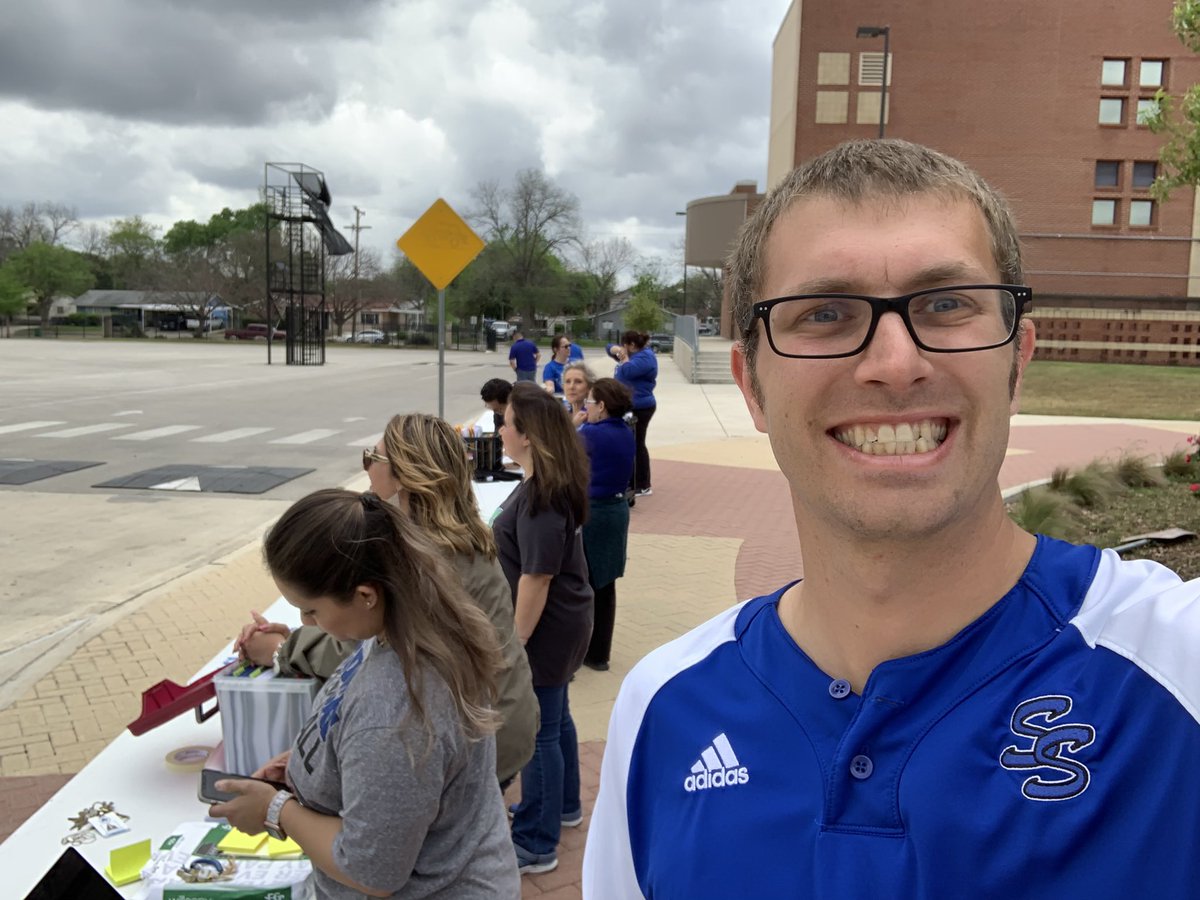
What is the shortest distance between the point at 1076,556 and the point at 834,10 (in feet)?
170

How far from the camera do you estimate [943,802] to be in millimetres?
1073

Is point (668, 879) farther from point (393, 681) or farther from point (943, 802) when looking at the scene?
point (393, 681)

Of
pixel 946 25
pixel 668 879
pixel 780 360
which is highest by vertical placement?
pixel 946 25

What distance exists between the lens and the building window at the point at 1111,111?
46812 millimetres

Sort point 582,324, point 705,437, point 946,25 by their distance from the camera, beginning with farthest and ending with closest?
point 582,324 → point 946,25 → point 705,437

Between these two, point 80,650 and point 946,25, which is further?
point 946,25

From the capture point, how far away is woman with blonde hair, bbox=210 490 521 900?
221 centimetres

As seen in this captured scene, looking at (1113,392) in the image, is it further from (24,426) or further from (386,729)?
(386,729)

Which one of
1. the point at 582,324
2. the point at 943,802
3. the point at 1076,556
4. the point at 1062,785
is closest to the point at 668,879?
the point at 943,802

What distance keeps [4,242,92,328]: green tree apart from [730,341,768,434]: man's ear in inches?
3726

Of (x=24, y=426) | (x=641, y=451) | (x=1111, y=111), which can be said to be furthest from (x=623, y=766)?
(x=1111, y=111)

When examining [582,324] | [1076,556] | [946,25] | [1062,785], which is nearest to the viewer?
[1062,785]

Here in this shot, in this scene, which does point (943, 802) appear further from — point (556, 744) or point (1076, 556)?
point (556, 744)

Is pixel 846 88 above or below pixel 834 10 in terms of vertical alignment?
below
